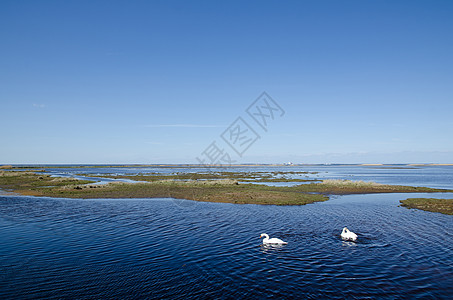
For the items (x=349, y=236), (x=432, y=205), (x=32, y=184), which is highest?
(x=32, y=184)

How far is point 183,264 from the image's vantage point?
46.2 ft

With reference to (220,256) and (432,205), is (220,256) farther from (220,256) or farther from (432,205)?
(432,205)

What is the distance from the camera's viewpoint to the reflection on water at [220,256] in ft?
37.6

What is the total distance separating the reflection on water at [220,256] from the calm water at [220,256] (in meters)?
0.05

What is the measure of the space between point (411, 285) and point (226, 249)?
30.2ft

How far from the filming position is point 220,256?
50.1ft

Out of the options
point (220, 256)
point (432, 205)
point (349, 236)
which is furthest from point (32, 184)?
point (432, 205)

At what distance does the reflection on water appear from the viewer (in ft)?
37.6

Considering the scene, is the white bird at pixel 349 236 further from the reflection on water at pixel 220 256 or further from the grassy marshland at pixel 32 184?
the grassy marshland at pixel 32 184

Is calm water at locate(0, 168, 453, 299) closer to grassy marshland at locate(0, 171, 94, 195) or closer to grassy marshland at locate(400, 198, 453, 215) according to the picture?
grassy marshland at locate(400, 198, 453, 215)

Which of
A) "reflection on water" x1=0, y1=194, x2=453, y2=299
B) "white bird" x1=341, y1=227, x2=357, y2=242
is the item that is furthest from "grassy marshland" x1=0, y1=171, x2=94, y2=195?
"white bird" x1=341, y1=227, x2=357, y2=242

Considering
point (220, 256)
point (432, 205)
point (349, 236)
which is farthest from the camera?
point (432, 205)

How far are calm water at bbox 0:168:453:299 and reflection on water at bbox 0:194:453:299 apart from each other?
0.05 meters

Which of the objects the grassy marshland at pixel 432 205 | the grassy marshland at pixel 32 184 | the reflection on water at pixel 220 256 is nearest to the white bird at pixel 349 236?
the reflection on water at pixel 220 256
